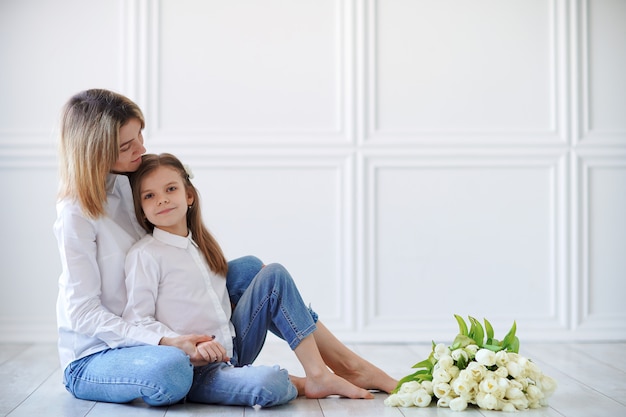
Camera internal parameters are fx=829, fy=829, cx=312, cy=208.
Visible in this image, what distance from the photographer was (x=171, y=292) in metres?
2.19

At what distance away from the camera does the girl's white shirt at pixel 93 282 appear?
2.12m

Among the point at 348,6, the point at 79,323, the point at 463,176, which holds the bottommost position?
the point at 79,323

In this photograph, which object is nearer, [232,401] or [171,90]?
[232,401]

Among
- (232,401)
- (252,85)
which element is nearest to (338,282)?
(252,85)

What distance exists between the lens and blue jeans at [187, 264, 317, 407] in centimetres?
212

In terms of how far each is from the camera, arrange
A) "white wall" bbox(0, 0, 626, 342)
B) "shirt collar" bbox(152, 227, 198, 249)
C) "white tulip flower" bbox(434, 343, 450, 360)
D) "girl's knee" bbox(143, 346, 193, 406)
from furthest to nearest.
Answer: "white wall" bbox(0, 0, 626, 342) → "shirt collar" bbox(152, 227, 198, 249) → "white tulip flower" bbox(434, 343, 450, 360) → "girl's knee" bbox(143, 346, 193, 406)

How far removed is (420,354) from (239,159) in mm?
1087

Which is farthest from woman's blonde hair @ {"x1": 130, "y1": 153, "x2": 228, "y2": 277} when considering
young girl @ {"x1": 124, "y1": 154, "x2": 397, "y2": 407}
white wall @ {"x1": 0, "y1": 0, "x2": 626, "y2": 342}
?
white wall @ {"x1": 0, "y1": 0, "x2": 626, "y2": 342}

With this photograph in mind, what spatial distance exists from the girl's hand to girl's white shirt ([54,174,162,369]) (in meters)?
0.12

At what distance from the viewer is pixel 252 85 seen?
3.48 meters

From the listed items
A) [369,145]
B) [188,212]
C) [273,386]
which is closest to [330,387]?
[273,386]

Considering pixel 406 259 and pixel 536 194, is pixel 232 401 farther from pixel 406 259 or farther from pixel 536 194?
pixel 536 194

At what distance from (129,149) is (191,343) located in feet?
1.80

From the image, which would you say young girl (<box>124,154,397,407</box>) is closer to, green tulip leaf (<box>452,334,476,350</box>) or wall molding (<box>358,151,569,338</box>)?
green tulip leaf (<box>452,334,476,350</box>)
